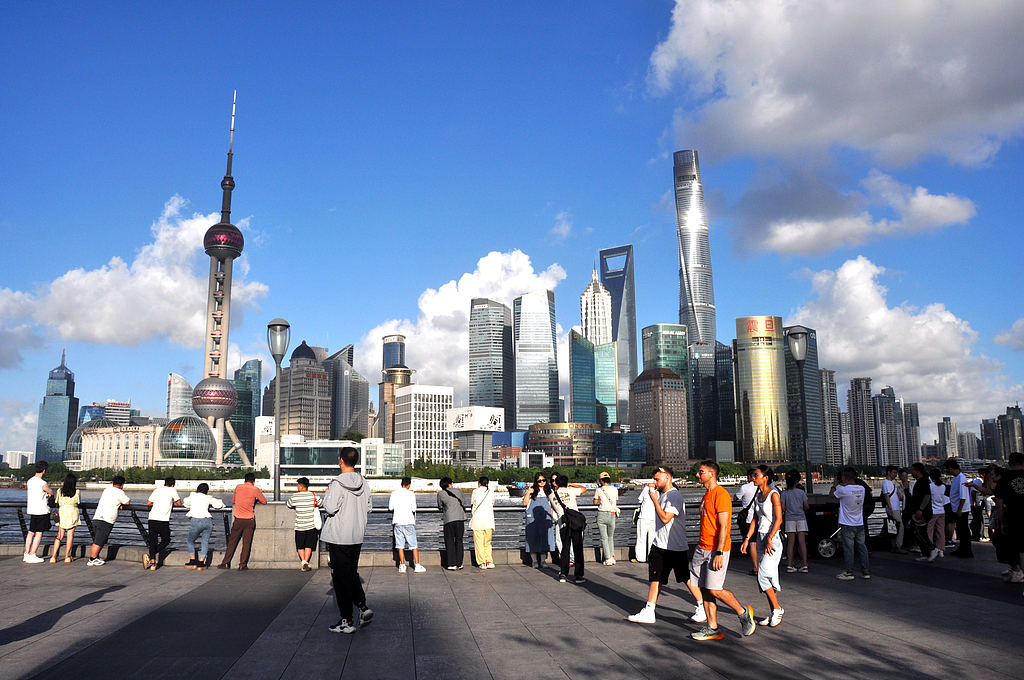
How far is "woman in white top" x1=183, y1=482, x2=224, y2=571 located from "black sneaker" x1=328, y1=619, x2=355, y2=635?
649 cm

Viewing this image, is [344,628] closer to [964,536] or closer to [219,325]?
[964,536]

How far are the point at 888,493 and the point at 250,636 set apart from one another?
13734 millimetres

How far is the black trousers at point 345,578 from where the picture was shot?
8.81 meters

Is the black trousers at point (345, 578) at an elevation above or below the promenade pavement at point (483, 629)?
above

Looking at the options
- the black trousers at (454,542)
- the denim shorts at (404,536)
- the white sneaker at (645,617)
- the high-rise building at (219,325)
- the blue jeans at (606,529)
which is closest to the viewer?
the white sneaker at (645,617)

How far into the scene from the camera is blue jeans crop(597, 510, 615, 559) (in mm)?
15203

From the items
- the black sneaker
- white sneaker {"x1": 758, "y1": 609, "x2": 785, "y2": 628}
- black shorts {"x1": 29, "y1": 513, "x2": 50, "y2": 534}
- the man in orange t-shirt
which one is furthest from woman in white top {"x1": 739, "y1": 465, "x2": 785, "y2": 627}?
black shorts {"x1": 29, "y1": 513, "x2": 50, "y2": 534}

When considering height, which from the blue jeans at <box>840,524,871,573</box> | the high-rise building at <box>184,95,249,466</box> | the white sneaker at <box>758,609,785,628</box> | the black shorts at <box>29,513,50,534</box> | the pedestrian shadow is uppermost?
the high-rise building at <box>184,95,249,466</box>

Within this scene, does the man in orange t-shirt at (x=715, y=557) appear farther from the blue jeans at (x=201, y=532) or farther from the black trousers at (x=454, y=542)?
the blue jeans at (x=201, y=532)

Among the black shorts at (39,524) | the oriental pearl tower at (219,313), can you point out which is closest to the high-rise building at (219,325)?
the oriental pearl tower at (219,313)

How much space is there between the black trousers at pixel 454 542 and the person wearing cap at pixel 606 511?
2.90 m

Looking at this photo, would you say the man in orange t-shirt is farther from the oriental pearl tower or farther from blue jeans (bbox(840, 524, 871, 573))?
the oriental pearl tower

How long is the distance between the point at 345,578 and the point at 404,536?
18.2ft

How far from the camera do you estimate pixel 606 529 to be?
15.4 meters
